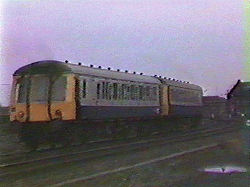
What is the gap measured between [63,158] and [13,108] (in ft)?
20.7

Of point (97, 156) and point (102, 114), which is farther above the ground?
point (102, 114)

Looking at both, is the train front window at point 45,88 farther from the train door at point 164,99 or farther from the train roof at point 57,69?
the train door at point 164,99

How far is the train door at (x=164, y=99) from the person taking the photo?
28.3 meters

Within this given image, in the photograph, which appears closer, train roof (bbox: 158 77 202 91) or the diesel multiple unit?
the diesel multiple unit

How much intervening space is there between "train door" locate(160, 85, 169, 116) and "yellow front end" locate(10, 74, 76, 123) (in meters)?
10.1

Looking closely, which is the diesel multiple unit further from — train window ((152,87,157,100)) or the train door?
the train door

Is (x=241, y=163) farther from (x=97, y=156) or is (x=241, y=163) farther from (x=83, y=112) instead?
(x=83, y=112)

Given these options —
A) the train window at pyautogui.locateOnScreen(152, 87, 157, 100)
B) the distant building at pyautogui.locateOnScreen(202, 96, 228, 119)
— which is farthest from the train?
the distant building at pyautogui.locateOnScreen(202, 96, 228, 119)

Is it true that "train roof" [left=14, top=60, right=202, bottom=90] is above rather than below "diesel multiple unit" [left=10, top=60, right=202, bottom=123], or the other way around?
above

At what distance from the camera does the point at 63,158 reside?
1460cm

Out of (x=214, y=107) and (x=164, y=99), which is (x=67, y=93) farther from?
(x=214, y=107)

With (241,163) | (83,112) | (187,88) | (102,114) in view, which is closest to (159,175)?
(241,163)

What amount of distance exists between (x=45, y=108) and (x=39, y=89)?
0.89 metres

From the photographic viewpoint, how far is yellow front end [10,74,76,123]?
62.0 feet
